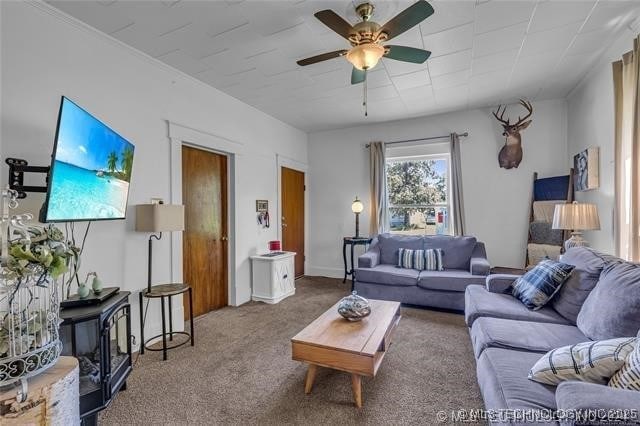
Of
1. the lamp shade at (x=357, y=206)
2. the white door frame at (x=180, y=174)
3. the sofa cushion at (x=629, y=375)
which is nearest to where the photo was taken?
the sofa cushion at (x=629, y=375)

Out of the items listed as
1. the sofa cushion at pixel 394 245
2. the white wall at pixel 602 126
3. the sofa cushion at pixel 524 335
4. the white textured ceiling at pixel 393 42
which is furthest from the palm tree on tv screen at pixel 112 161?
the white wall at pixel 602 126

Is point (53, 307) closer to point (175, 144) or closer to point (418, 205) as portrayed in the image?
point (175, 144)

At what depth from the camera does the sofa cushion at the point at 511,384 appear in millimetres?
1207

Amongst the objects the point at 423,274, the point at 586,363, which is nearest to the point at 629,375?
the point at 586,363

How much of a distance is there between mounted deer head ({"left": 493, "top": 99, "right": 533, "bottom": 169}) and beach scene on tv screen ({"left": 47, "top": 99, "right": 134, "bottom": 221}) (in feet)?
15.3

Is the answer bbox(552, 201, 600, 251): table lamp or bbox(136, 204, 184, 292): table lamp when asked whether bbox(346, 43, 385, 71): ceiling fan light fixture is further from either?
bbox(552, 201, 600, 251): table lamp

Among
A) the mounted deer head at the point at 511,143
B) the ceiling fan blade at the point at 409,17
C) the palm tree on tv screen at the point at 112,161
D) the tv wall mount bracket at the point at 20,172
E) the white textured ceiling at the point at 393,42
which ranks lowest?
the tv wall mount bracket at the point at 20,172

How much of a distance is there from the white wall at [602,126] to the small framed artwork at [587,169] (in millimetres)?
53

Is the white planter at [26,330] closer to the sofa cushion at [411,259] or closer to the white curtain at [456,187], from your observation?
the sofa cushion at [411,259]

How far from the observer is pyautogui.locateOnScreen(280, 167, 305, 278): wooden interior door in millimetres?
5027

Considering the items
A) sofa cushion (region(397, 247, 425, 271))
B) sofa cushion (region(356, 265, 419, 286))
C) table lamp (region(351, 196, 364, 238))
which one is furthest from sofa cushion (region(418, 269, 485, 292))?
table lamp (region(351, 196, 364, 238))

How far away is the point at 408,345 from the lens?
105 inches

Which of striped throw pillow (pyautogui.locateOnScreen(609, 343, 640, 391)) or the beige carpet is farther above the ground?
striped throw pillow (pyautogui.locateOnScreen(609, 343, 640, 391))

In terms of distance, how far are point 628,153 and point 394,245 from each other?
2592mm
